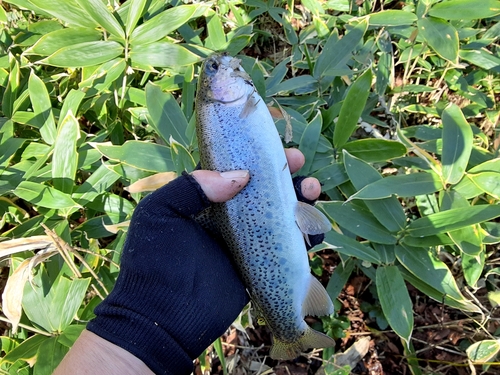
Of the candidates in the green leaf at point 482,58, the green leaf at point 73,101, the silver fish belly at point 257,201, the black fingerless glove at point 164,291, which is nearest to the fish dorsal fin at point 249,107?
the silver fish belly at point 257,201

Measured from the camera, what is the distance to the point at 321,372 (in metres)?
2.60

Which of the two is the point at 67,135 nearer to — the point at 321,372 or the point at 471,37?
the point at 321,372

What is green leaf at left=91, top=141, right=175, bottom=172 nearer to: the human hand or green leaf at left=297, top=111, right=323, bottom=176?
the human hand

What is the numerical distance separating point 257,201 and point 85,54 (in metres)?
1.35

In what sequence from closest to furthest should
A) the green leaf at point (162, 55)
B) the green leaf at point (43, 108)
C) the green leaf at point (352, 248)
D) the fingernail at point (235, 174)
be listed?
the fingernail at point (235, 174)
the green leaf at point (352, 248)
the green leaf at point (162, 55)
the green leaf at point (43, 108)

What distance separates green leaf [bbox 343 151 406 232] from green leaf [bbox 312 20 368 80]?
717mm

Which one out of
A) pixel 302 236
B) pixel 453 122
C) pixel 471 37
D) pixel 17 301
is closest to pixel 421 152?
pixel 453 122

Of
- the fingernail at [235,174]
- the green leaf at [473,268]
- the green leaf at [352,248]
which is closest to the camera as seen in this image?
Answer: the fingernail at [235,174]

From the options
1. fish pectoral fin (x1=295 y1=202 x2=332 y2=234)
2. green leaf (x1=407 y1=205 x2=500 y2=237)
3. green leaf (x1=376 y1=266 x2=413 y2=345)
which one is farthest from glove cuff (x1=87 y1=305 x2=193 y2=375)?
green leaf (x1=407 y1=205 x2=500 y2=237)

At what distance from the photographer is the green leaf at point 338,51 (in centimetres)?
Answer: 228

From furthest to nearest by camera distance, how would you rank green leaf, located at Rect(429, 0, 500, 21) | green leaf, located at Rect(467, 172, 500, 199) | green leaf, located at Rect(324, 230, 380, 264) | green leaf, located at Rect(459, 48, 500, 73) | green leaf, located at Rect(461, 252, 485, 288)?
green leaf, located at Rect(459, 48, 500, 73)
green leaf, located at Rect(429, 0, 500, 21)
green leaf, located at Rect(461, 252, 485, 288)
green leaf, located at Rect(324, 230, 380, 264)
green leaf, located at Rect(467, 172, 500, 199)

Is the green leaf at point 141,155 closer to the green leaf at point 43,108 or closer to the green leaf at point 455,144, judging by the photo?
the green leaf at point 43,108

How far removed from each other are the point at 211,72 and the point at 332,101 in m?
1.11

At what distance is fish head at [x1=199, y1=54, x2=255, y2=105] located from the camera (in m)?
1.74
